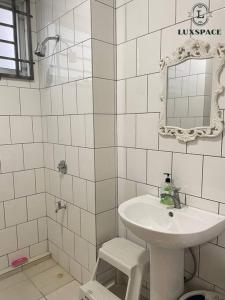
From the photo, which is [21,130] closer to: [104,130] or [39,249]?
[104,130]

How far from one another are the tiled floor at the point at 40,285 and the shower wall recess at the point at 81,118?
0.29 feet

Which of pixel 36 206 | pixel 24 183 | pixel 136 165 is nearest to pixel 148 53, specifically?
pixel 136 165

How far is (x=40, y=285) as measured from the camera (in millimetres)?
1744

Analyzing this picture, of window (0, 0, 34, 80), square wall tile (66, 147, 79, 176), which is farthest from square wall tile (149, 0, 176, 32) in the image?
window (0, 0, 34, 80)

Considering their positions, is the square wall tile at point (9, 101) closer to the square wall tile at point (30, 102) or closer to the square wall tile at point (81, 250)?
the square wall tile at point (30, 102)

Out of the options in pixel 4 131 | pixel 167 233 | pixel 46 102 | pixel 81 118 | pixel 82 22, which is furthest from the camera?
pixel 46 102

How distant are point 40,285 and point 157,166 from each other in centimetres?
131

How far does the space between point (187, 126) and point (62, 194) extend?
1.11 meters

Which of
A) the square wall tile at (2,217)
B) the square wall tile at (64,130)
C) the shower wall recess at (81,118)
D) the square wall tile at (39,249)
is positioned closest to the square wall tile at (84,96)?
the shower wall recess at (81,118)

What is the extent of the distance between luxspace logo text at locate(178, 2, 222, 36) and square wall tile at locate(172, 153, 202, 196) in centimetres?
60

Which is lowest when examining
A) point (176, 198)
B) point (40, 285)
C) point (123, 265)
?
point (40, 285)

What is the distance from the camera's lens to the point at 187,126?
3.91 ft

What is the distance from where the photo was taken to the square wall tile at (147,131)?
1.35 m

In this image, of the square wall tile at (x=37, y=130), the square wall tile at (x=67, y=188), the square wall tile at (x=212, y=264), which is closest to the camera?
the square wall tile at (x=212, y=264)
